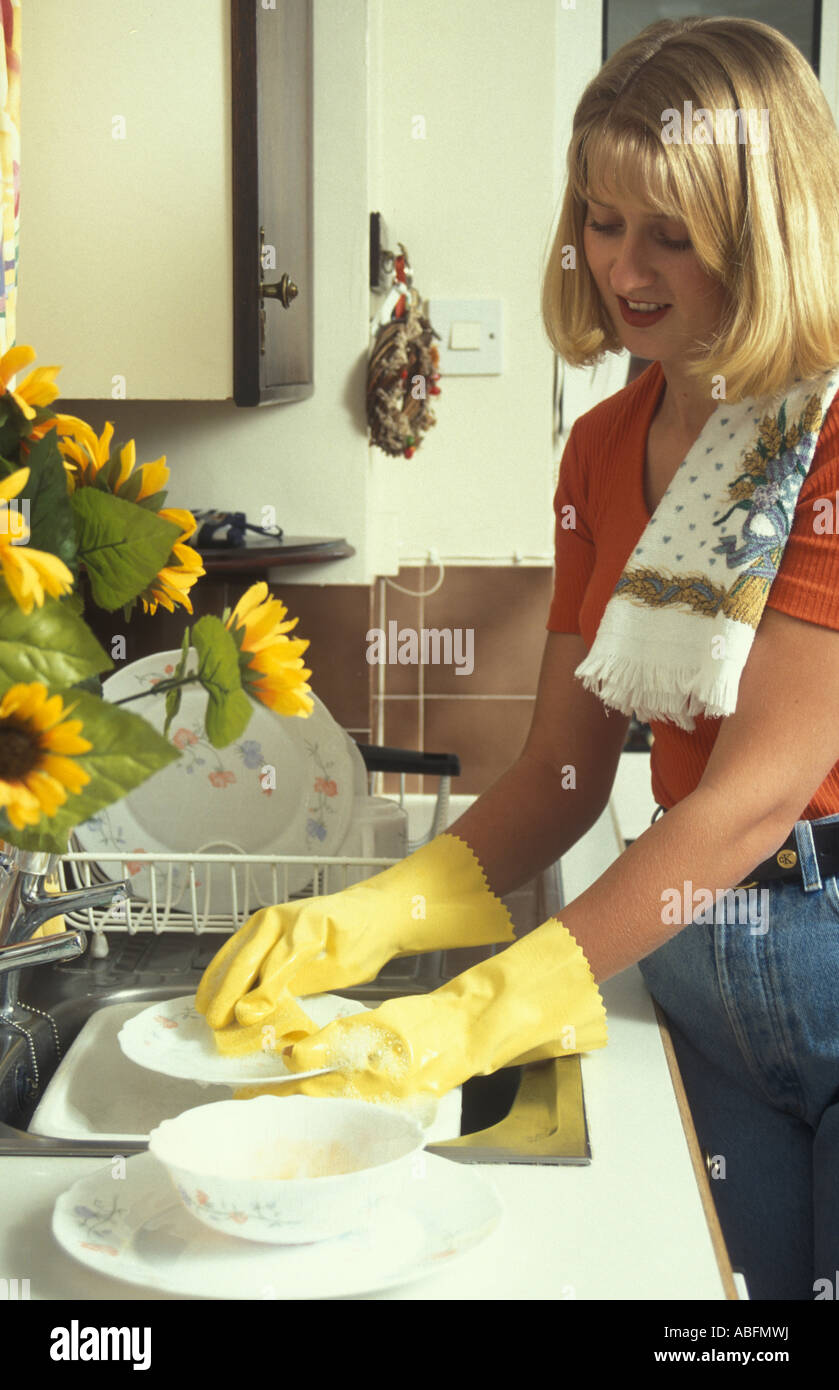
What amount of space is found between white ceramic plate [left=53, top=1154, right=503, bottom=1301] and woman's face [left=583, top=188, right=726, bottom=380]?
23.0 inches

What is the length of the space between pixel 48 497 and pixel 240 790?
76 cm

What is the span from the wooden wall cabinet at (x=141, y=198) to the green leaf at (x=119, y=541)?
2.41ft

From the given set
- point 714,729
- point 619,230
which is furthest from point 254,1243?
point 619,230

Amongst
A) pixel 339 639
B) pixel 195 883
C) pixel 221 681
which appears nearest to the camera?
pixel 221 681

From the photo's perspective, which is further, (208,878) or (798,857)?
(208,878)

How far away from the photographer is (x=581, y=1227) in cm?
66

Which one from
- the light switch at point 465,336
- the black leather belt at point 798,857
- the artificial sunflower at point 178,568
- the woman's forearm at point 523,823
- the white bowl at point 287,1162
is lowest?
the white bowl at point 287,1162

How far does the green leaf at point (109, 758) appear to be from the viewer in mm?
497

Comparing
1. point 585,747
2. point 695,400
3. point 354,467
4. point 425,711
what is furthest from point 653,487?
point 425,711

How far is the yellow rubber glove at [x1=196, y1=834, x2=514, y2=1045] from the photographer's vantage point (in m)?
0.86

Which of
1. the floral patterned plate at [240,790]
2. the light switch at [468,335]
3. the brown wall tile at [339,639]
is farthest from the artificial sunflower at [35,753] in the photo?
the light switch at [468,335]

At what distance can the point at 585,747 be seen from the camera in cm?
109

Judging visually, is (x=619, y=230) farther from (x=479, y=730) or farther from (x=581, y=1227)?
(x=479, y=730)

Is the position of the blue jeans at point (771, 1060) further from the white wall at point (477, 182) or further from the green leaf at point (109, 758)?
the white wall at point (477, 182)
